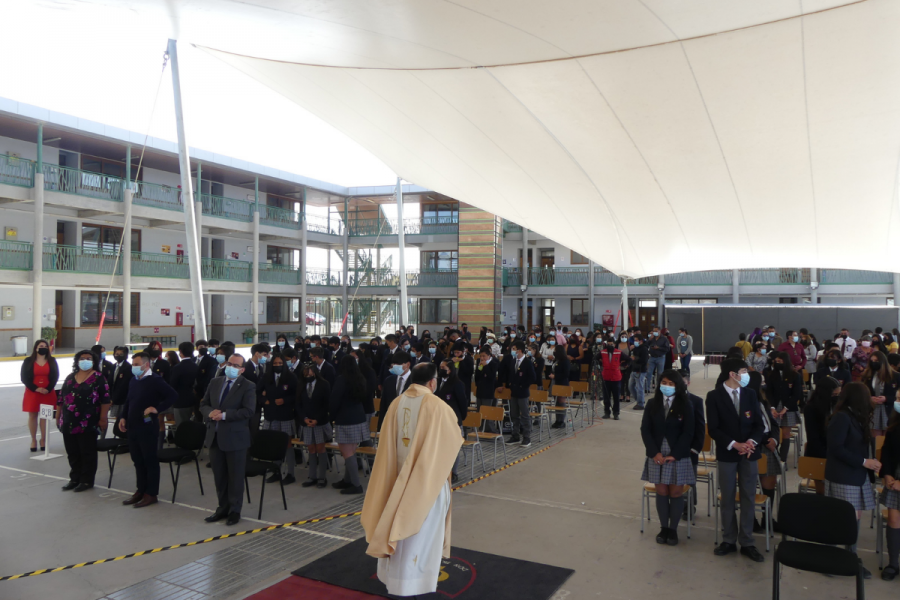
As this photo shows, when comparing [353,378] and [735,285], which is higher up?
[735,285]

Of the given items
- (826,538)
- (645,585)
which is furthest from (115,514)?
(826,538)

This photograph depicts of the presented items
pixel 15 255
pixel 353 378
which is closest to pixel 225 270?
pixel 15 255

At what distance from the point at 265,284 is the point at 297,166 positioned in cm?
643

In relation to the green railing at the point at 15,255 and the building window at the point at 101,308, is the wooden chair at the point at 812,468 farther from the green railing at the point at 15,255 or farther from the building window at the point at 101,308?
the building window at the point at 101,308

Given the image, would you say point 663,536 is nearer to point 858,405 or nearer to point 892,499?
point 892,499

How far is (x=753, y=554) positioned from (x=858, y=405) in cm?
150

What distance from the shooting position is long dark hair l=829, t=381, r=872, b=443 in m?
4.50

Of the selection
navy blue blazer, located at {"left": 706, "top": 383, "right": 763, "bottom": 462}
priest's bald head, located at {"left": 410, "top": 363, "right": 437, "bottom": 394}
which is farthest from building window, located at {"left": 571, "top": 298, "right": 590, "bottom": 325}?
priest's bald head, located at {"left": 410, "top": 363, "right": 437, "bottom": 394}

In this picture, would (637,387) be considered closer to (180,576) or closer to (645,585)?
(645,585)

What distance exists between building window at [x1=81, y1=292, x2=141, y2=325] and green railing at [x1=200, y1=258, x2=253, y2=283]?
373cm

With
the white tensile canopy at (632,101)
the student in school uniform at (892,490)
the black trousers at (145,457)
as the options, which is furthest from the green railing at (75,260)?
the student in school uniform at (892,490)

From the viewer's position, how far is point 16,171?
2025 centimetres

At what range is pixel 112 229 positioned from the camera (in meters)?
24.9

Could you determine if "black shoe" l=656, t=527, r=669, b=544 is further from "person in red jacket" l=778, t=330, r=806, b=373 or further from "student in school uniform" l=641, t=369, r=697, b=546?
"person in red jacket" l=778, t=330, r=806, b=373
